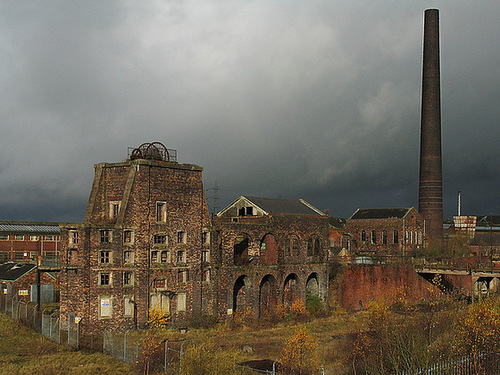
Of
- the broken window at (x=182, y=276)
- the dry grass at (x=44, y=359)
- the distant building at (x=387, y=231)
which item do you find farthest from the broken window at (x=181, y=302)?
the distant building at (x=387, y=231)

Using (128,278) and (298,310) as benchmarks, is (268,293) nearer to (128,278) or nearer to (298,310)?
(298,310)

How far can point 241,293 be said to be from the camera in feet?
153

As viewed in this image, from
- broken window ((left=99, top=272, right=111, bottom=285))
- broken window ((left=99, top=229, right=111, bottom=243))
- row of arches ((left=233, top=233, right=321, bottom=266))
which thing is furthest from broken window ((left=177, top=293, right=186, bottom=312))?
broken window ((left=99, top=229, right=111, bottom=243))

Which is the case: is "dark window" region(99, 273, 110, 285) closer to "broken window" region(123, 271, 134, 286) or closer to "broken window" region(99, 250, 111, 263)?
"broken window" region(99, 250, 111, 263)

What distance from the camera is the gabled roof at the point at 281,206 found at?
Result: 166ft

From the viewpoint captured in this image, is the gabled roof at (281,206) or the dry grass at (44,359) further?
the gabled roof at (281,206)

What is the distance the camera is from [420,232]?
7550cm

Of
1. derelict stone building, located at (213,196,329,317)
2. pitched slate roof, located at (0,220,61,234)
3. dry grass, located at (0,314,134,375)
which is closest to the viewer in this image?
dry grass, located at (0,314,134,375)

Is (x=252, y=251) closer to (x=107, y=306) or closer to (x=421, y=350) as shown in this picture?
(x=107, y=306)

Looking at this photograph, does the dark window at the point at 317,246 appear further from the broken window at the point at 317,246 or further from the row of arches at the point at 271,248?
the row of arches at the point at 271,248

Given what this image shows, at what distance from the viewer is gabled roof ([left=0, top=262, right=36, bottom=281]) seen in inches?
1981

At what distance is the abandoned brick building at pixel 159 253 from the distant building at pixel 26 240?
3684cm

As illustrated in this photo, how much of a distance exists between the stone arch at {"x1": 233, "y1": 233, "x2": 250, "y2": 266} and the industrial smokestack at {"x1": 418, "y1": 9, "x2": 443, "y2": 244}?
34.0m

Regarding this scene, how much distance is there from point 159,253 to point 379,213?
44609 millimetres
